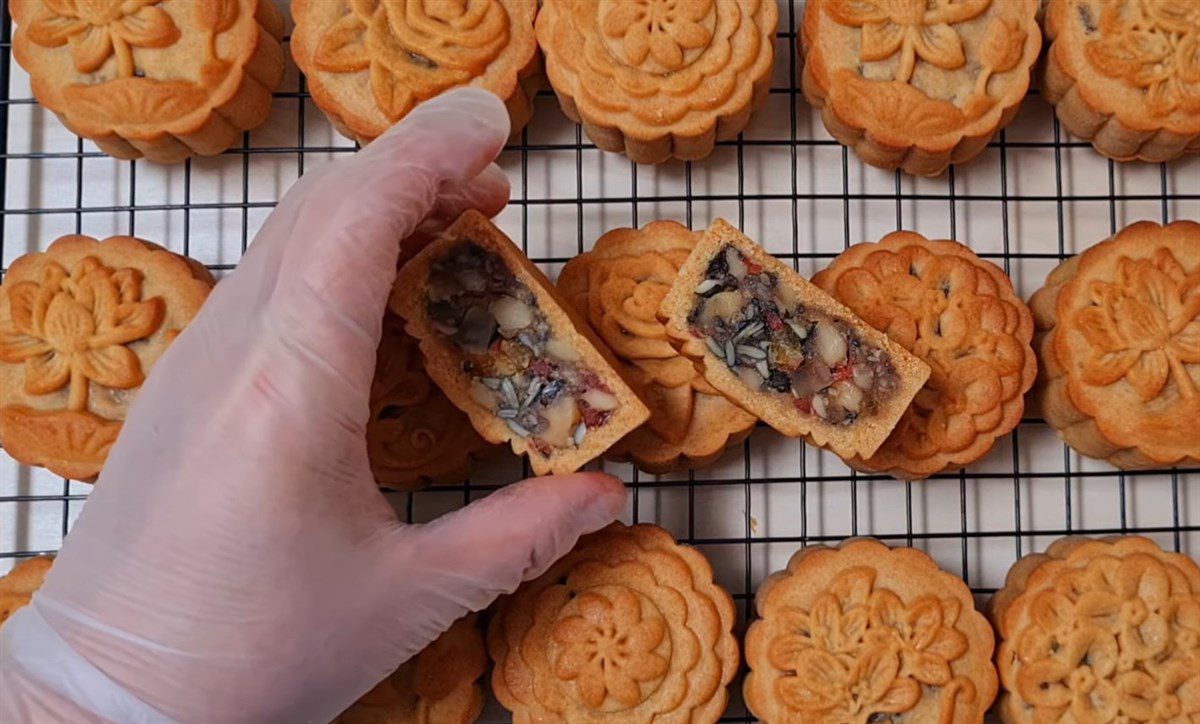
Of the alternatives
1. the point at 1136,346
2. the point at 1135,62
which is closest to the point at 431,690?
the point at 1136,346

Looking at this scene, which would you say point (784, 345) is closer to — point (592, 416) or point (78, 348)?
point (592, 416)

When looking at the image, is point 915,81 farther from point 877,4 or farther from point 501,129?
point 501,129

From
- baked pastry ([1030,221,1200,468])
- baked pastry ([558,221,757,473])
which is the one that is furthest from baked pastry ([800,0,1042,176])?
baked pastry ([558,221,757,473])

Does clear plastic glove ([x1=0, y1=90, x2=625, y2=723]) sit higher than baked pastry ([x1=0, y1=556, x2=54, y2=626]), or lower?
higher

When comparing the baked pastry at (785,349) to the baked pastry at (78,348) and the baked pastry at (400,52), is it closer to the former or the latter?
the baked pastry at (400,52)

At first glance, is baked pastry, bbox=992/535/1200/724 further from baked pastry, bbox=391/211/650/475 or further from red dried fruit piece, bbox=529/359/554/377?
red dried fruit piece, bbox=529/359/554/377

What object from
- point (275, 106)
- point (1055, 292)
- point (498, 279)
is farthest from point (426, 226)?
point (1055, 292)
